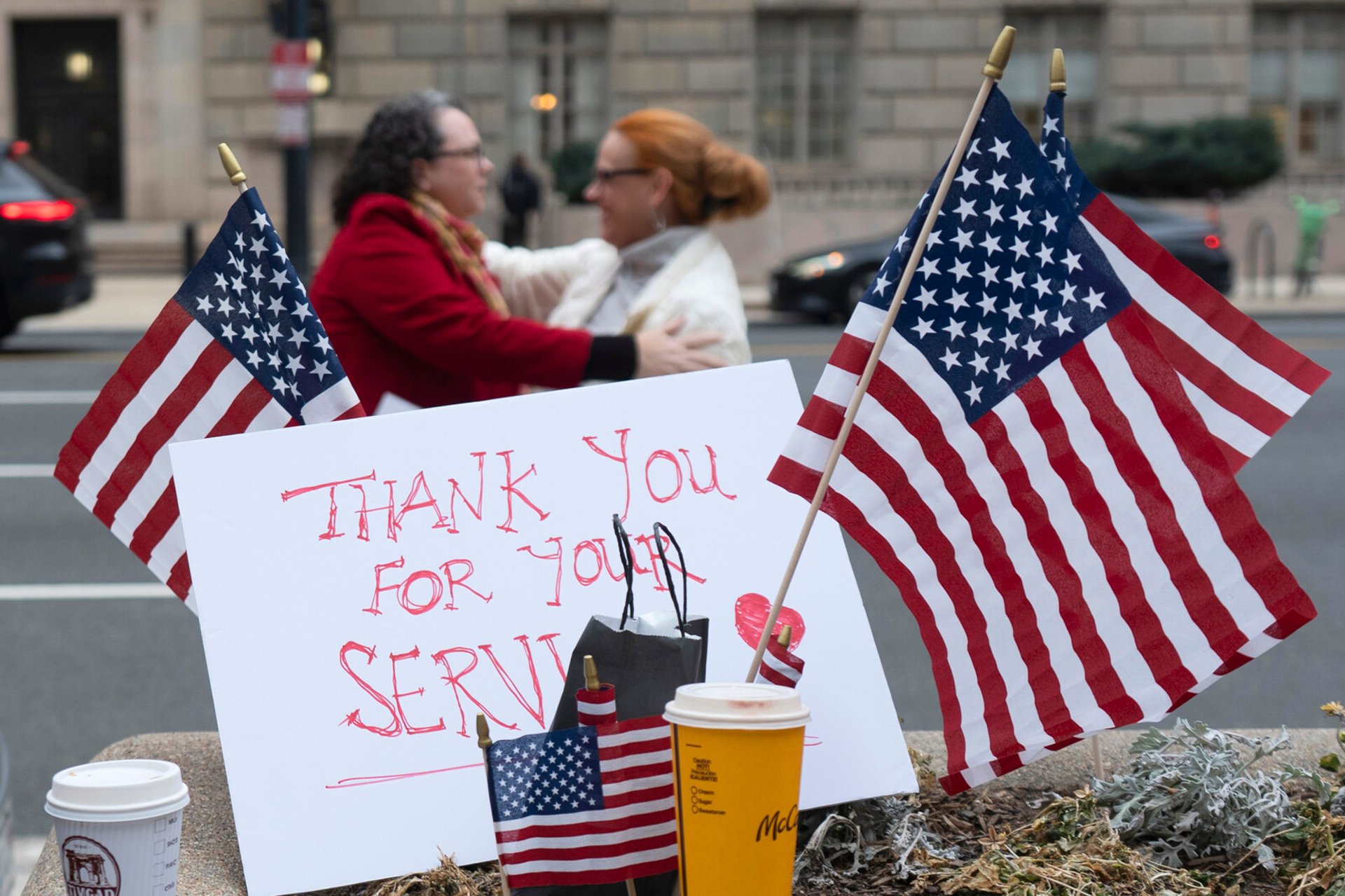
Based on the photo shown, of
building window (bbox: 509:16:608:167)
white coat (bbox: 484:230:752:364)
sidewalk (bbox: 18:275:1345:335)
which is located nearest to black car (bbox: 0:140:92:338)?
sidewalk (bbox: 18:275:1345:335)

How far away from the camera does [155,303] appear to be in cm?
2250

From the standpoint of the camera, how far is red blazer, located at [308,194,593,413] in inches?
162

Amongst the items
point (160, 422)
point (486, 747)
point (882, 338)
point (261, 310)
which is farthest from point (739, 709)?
point (160, 422)

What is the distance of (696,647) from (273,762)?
775 mm

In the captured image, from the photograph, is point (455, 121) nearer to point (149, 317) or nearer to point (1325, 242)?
point (149, 317)

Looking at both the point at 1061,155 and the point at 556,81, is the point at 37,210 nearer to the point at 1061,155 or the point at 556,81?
the point at 1061,155

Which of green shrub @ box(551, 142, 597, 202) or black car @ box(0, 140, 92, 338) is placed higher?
green shrub @ box(551, 142, 597, 202)

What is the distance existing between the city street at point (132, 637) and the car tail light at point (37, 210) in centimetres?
433

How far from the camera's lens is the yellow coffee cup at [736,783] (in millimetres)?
2164

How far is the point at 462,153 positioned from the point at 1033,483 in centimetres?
222

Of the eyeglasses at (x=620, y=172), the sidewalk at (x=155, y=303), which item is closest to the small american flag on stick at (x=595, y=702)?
the eyeglasses at (x=620, y=172)

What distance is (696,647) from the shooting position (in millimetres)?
2518

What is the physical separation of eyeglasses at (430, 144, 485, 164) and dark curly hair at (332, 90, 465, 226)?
0.05 ft

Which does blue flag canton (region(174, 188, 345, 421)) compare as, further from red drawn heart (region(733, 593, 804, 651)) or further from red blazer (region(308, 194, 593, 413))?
red blazer (region(308, 194, 593, 413))
